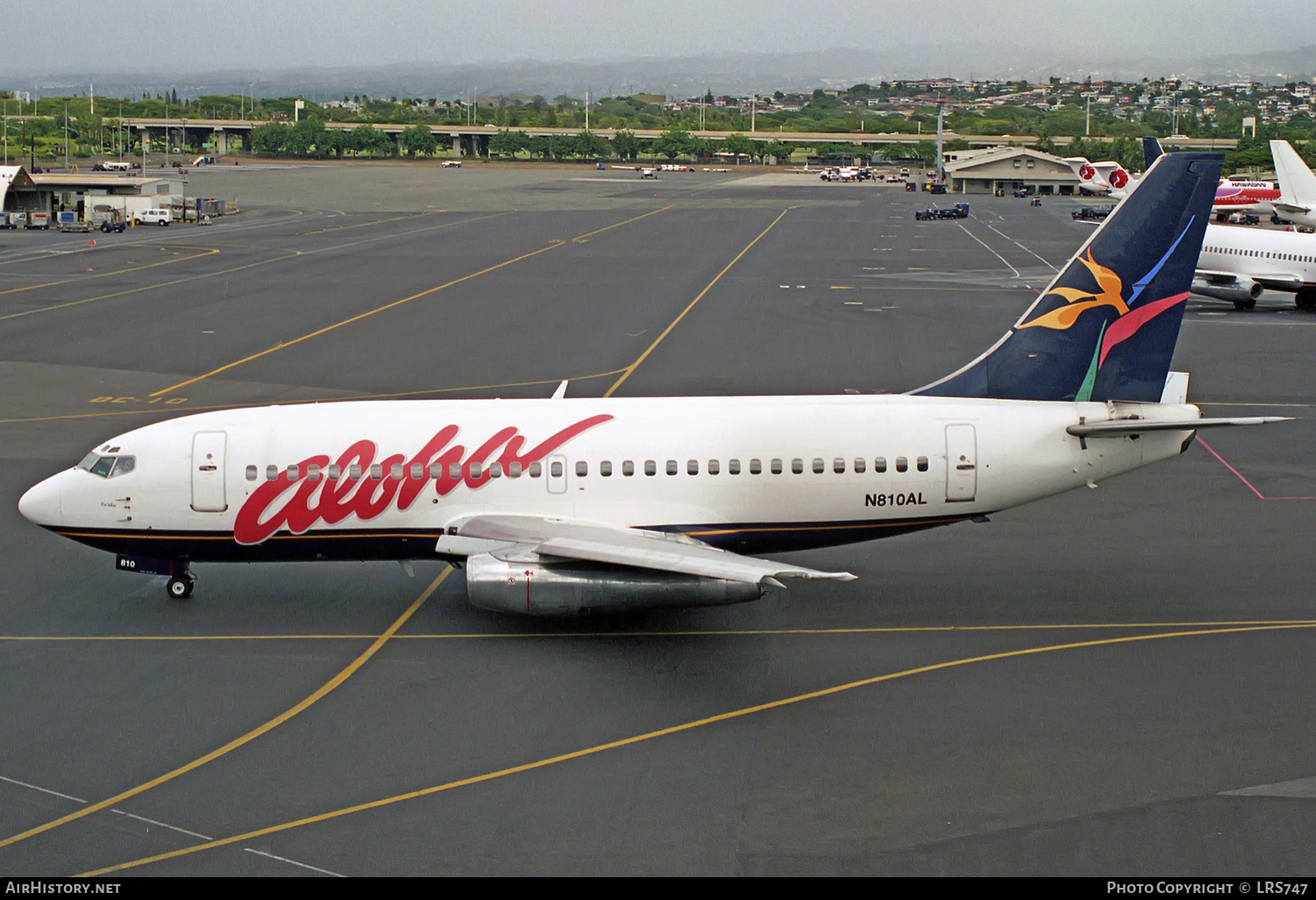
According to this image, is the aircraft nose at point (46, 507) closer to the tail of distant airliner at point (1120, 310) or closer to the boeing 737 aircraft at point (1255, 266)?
the tail of distant airliner at point (1120, 310)

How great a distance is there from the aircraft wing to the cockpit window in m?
6.72

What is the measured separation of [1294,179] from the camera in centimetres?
8550

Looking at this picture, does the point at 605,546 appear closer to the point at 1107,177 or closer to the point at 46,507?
the point at 46,507

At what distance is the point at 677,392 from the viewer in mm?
49125

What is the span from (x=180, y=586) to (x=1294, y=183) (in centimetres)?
8085

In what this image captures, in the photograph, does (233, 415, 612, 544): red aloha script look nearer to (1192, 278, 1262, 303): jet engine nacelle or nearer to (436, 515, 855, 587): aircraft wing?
(436, 515, 855, 587): aircraft wing

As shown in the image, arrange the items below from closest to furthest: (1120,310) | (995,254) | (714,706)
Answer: (714,706) → (1120,310) → (995,254)

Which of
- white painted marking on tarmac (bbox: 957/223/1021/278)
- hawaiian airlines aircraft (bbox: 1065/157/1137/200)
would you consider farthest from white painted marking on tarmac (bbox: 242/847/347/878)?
hawaiian airlines aircraft (bbox: 1065/157/1137/200)

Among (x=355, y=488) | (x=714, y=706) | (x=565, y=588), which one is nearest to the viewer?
(x=714, y=706)

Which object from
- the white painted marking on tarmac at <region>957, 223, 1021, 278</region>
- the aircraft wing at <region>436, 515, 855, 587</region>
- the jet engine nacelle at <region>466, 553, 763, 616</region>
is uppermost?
the white painted marking on tarmac at <region>957, 223, 1021, 278</region>

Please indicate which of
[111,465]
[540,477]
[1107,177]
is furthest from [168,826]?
[1107,177]

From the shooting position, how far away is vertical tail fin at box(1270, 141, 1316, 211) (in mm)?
85312

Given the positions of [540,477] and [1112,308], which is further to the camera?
[1112,308]

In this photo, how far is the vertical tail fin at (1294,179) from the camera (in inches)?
3359
